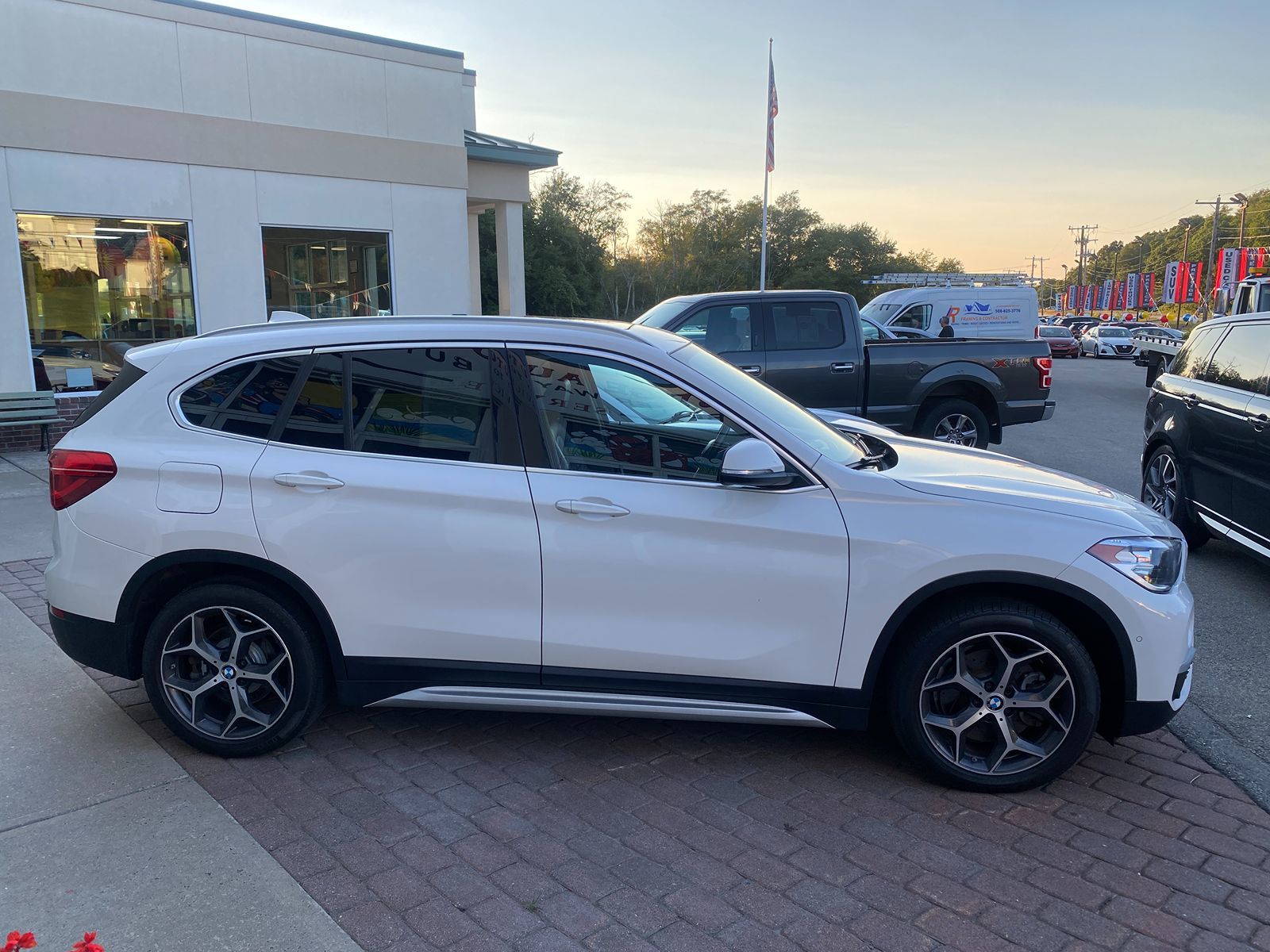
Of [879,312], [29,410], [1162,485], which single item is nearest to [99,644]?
Answer: [1162,485]

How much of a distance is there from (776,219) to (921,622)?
218 feet

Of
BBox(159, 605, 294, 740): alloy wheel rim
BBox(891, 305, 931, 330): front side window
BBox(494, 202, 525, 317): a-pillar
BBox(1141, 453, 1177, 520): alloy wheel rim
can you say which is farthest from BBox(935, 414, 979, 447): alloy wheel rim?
BBox(891, 305, 931, 330): front side window

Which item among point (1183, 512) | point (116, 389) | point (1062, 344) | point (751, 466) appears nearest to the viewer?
point (751, 466)

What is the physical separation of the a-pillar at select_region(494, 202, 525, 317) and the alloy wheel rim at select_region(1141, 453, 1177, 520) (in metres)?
13.6

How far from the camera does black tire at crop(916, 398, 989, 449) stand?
1056cm

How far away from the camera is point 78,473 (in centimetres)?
388

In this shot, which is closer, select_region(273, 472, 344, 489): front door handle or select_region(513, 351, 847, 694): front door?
select_region(513, 351, 847, 694): front door

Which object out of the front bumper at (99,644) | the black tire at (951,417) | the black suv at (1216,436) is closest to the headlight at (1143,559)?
the black suv at (1216,436)

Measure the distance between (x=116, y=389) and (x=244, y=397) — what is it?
2.03ft

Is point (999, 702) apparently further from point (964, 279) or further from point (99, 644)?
point (964, 279)

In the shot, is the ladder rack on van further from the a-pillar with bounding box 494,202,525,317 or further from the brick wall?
the brick wall

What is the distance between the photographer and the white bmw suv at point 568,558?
11.7 feet

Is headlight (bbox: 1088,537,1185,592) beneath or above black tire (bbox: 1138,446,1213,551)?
above

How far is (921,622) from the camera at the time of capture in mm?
3631
